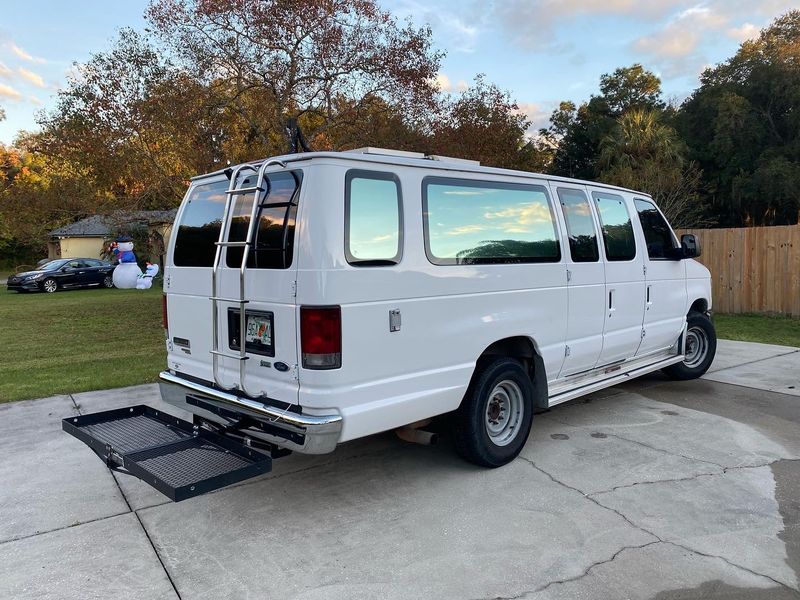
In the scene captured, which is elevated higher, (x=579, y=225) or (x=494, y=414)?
(x=579, y=225)

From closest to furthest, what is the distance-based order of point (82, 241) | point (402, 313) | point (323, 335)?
point (323, 335), point (402, 313), point (82, 241)

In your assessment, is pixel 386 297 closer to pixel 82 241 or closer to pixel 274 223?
pixel 274 223

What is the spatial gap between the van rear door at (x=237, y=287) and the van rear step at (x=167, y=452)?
39 cm

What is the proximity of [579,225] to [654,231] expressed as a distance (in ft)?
5.10

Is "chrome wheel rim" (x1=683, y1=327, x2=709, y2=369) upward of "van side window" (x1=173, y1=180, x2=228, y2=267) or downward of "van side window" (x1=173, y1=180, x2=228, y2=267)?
downward

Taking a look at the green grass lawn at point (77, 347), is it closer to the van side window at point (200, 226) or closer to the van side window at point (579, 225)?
the van side window at point (200, 226)

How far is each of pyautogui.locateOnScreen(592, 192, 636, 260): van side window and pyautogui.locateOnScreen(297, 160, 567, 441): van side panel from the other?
1.36 metres

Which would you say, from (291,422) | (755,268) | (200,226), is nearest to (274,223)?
(200,226)

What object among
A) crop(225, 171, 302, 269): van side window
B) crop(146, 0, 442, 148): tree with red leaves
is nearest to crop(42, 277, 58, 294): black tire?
crop(146, 0, 442, 148): tree with red leaves

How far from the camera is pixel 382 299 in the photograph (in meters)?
3.81

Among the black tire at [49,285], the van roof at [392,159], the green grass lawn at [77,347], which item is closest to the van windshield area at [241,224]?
the van roof at [392,159]

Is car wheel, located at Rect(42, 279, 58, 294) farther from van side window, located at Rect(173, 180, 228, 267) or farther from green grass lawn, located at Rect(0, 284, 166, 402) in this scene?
van side window, located at Rect(173, 180, 228, 267)

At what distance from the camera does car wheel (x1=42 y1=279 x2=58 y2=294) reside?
82.9ft

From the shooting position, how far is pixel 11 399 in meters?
6.97
